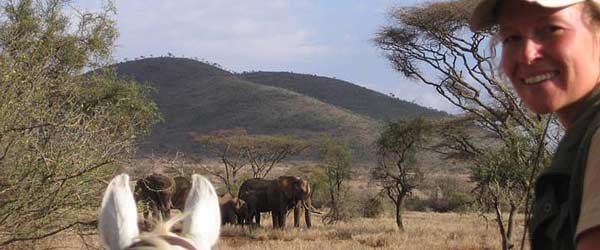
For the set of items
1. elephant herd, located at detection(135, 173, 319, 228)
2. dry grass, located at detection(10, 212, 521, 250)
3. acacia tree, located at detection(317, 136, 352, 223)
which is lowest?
dry grass, located at detection(10, 212, 521, 250)

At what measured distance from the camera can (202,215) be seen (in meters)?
2.05

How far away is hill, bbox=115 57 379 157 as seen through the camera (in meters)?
58.7

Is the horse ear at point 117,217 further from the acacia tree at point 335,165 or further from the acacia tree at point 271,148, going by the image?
the acacia tree at point 271,148

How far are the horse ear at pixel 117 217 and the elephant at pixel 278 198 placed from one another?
22.3 m

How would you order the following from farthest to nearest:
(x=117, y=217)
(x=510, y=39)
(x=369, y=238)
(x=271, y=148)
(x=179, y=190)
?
(x=271, y=148) < (x=179, y=190) < (x=369, y=238) < (x=117, y=217) < (x=510, y=39)

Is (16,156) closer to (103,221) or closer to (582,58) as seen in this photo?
(103,221)

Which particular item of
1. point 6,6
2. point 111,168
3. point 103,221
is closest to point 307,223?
point 6,6

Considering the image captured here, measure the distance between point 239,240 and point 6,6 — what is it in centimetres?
812

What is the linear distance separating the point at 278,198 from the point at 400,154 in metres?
3.88

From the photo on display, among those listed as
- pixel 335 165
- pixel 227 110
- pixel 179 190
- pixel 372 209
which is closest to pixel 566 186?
pixel 179 190

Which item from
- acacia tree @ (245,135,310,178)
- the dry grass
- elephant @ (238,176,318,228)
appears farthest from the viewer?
acacia tree @ (245,135,310,178)

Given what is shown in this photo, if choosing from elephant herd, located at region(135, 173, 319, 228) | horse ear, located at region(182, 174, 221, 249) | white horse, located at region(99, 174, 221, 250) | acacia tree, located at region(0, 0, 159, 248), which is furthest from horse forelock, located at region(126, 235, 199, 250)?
elephant herd, located at region(135, 173, 319, 228)

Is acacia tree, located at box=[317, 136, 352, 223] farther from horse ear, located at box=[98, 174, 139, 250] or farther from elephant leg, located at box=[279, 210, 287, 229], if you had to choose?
horse ear, located at box=[98, 174, 139, 250]

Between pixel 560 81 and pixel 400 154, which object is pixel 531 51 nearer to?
pixel 560 81
